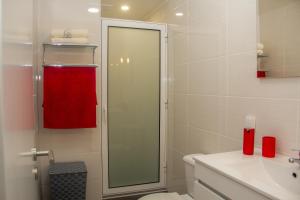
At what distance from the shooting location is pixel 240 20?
64.7 inches

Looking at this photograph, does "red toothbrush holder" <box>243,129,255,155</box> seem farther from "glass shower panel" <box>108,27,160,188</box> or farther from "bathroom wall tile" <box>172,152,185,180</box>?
"glass shower panel" <box>108,27,160,188</box>

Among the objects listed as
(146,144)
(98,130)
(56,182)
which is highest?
(98,130)

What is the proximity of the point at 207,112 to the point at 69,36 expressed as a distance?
1.39m

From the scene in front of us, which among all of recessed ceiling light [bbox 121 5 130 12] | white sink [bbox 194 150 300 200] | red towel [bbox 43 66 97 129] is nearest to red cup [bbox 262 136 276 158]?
white sink [bbox 194 150 300 200]

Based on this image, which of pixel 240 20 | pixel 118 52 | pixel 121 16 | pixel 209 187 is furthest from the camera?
pixel 121 16

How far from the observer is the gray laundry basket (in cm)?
217

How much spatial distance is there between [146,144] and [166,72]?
0.87 m

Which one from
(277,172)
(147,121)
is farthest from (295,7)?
(147,121)

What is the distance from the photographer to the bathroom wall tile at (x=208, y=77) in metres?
1.86

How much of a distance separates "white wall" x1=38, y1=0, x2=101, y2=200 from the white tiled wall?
0.83 meters

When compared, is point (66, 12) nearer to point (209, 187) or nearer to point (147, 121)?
point (147, 121)

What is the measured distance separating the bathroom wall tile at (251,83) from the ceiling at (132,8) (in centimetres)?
158

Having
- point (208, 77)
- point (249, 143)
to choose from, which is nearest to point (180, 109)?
point (208, 77)

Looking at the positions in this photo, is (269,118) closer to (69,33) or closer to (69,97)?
(69,97)
